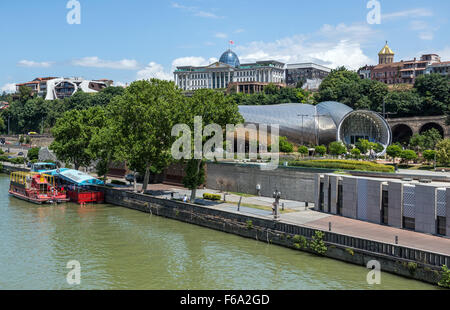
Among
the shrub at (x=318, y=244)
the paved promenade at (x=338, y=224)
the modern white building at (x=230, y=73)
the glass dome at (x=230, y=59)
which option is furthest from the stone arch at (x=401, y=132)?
the glass dome at (x=230, y=59)

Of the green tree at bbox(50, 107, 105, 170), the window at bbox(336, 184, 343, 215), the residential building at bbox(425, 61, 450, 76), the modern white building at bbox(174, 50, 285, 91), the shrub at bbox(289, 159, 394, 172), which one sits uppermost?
the modern white building at bbox(174, 50, 285, 91)

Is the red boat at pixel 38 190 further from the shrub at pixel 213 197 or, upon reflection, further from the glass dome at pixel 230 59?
the glass dome at pixel 230 59

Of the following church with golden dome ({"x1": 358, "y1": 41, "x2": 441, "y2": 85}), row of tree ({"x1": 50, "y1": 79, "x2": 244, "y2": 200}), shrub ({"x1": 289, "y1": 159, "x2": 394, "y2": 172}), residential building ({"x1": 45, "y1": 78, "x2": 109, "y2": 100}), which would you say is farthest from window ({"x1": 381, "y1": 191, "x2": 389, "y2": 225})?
residential building ({"x1": 45, "y1": 78, "x2": 109, "y2": 100})

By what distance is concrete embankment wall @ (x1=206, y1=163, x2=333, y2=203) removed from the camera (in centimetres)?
4269

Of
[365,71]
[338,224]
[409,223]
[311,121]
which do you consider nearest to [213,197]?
[338,224]

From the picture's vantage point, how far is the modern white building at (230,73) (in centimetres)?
18100

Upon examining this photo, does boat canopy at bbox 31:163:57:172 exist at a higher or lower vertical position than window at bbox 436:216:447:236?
higher

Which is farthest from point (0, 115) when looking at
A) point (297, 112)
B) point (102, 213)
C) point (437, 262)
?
point (437, 262)

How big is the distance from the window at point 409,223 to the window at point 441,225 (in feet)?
5.60

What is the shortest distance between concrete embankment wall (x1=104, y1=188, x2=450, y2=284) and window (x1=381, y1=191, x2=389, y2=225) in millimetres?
5822

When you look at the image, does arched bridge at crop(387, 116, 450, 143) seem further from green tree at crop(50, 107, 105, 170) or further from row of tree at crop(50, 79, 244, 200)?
green tree at crop(50, 107, 105, 170)

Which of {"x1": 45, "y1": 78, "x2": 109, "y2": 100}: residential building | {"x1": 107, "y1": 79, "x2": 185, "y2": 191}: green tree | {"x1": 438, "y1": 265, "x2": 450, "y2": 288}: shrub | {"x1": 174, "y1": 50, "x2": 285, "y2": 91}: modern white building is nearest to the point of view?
{"x1": 438, "y1": 265, "x2": 450, "y2": 288}: shrub

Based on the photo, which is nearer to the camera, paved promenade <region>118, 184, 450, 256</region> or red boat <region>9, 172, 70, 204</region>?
paved promenade <region>118, 184, 450, 256</region>

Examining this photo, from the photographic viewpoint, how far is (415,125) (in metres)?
88.8
